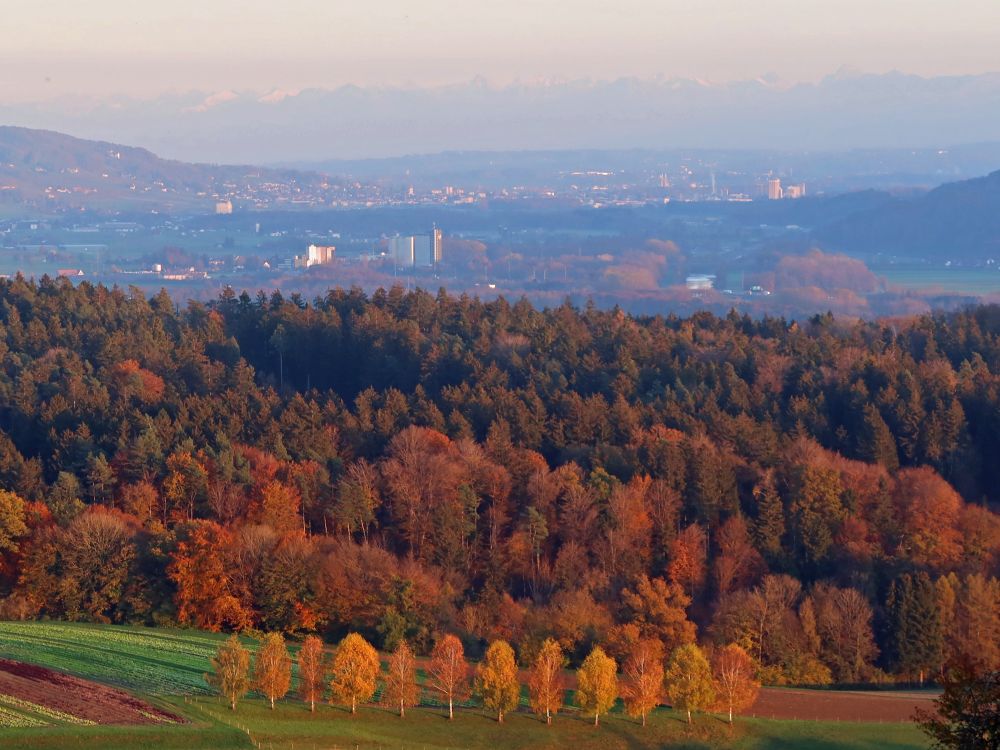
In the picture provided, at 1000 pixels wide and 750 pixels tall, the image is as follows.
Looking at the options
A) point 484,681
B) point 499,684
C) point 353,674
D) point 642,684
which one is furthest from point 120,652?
point 642,684

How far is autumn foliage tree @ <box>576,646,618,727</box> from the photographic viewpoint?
29438 millimetres

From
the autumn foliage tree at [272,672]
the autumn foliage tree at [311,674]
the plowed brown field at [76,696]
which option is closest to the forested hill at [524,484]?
the autumn foliage tree at [311,674]

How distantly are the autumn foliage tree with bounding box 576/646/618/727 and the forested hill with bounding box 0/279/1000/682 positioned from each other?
202 inches

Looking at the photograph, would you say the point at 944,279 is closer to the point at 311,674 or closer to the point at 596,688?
the point at 596,688

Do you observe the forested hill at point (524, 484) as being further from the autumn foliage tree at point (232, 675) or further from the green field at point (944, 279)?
the green field at point (944, 279)

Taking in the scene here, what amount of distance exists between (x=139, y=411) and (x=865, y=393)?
85.8 ft

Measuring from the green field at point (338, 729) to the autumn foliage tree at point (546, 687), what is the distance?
0.29m

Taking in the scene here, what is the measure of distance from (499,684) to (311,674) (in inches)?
151

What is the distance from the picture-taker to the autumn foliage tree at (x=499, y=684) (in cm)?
2931

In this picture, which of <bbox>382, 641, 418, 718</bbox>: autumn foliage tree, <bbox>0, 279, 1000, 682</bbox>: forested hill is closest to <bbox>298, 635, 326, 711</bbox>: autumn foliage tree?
<bbox>382, 641, 418, 718</bbox>: autumn foliage tree

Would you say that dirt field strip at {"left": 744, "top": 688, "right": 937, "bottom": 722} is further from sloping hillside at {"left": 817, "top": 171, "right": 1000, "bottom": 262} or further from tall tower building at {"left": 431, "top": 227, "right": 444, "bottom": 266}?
sloping hillside at {"left": 817, "top": 171, "right": 1000, "bottom": 262}

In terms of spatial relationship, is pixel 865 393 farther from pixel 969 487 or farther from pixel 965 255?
pixel 965 255

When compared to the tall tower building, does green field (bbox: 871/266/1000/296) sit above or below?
below

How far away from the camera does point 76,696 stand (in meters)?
27.7
